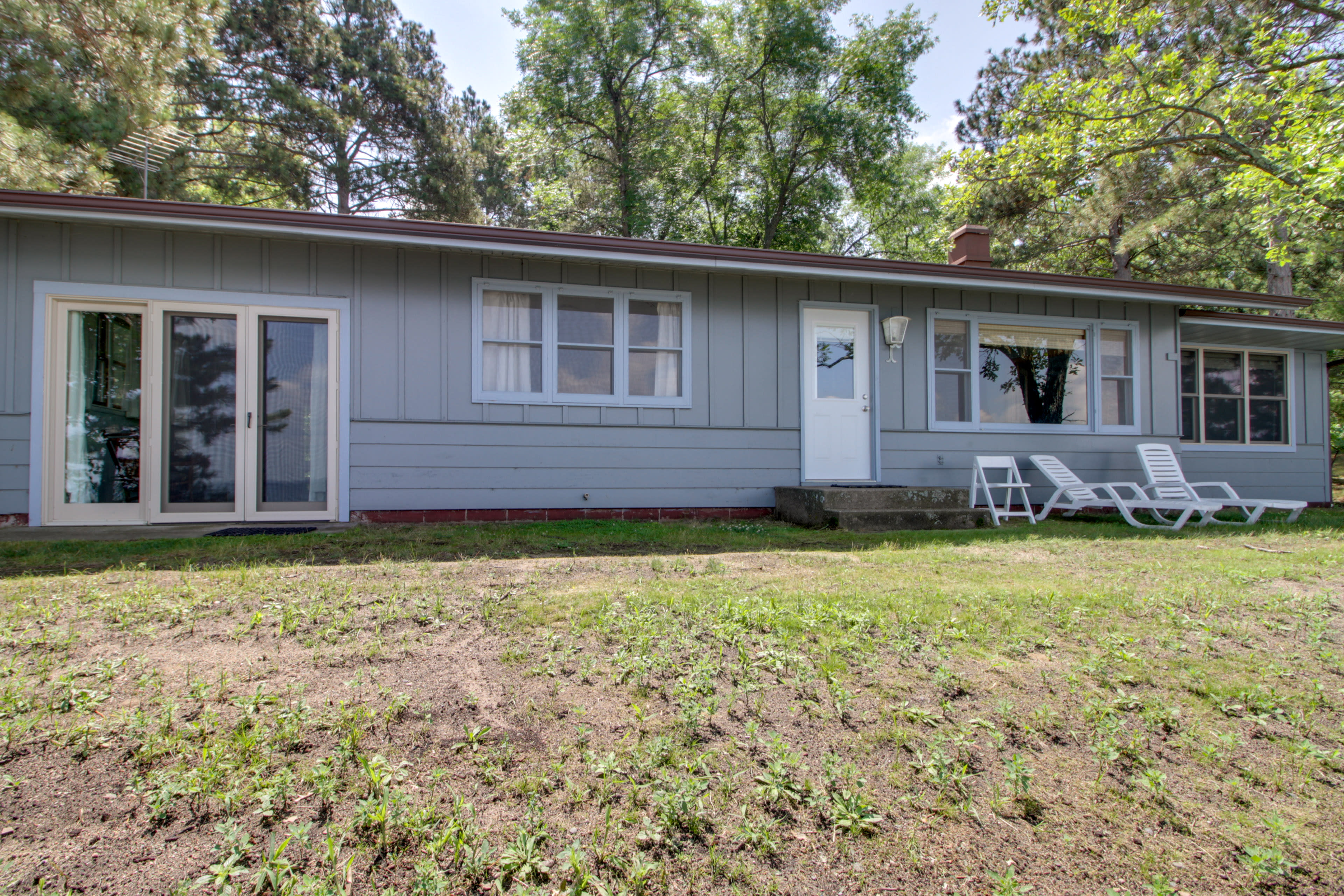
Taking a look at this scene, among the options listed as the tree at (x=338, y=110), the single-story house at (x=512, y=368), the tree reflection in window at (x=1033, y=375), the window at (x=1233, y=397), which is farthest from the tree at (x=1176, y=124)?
the tree at (x=338, y=110)

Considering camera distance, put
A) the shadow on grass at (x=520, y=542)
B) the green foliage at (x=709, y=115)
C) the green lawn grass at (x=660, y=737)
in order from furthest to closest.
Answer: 1. the green foliage at (x=709, y=115)
2. the shadow on grass at (x=520, y=542)
3. the green lawn grass at (x=660, y=737)

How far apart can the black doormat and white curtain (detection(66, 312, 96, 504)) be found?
4.43 ft

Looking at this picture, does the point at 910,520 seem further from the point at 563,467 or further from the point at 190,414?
the point at 190,414

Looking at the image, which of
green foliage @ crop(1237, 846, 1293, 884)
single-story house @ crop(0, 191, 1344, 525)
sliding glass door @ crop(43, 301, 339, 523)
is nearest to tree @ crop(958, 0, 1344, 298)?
single-story house @ crop(0, 191, 1344, 525)

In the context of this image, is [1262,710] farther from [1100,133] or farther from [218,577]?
[1100,133]

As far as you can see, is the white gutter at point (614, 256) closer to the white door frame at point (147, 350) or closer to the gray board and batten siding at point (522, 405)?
the gray board and batten siding at point (522, 405)

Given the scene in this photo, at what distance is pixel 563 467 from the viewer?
6.62 metres

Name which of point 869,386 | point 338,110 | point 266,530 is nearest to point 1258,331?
point 869,386

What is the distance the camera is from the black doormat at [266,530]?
514 centimetres

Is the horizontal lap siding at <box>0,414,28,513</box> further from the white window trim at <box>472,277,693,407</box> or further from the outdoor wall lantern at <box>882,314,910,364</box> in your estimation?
the outdoor wall lantern at <box>882,314,910,364</box>

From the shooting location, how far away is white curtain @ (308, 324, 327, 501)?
6062 mm

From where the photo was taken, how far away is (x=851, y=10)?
18.0 meters

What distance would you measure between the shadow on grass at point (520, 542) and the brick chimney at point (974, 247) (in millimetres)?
A: 3337

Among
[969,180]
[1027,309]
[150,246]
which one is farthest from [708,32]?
[150,246]
